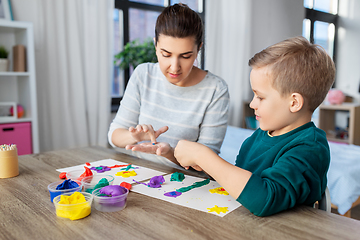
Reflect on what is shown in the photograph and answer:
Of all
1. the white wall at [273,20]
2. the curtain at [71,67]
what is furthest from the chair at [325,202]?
the white wall at [273,20]

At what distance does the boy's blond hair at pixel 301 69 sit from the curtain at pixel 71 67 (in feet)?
7.62

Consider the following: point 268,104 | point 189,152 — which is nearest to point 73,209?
point 189,152

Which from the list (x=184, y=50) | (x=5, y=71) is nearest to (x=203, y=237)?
(x=184, y=50)

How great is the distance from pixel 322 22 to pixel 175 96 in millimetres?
4268

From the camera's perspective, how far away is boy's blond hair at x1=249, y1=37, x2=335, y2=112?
0.79 metres

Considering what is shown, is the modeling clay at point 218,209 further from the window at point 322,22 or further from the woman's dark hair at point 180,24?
the window at point 322,22

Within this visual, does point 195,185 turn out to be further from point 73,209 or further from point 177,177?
point 73,209

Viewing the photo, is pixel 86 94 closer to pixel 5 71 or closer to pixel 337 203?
pixel 5 71

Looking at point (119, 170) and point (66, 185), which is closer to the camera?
point (66, 185)

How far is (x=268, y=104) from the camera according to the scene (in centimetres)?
82

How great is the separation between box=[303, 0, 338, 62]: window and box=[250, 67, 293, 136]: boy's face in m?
4.27

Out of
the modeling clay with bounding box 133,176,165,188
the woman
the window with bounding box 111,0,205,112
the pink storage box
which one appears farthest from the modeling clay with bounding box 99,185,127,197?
the window with bounding box 111,0,205,112

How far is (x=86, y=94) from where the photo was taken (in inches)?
115

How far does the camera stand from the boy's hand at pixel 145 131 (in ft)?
3.46
